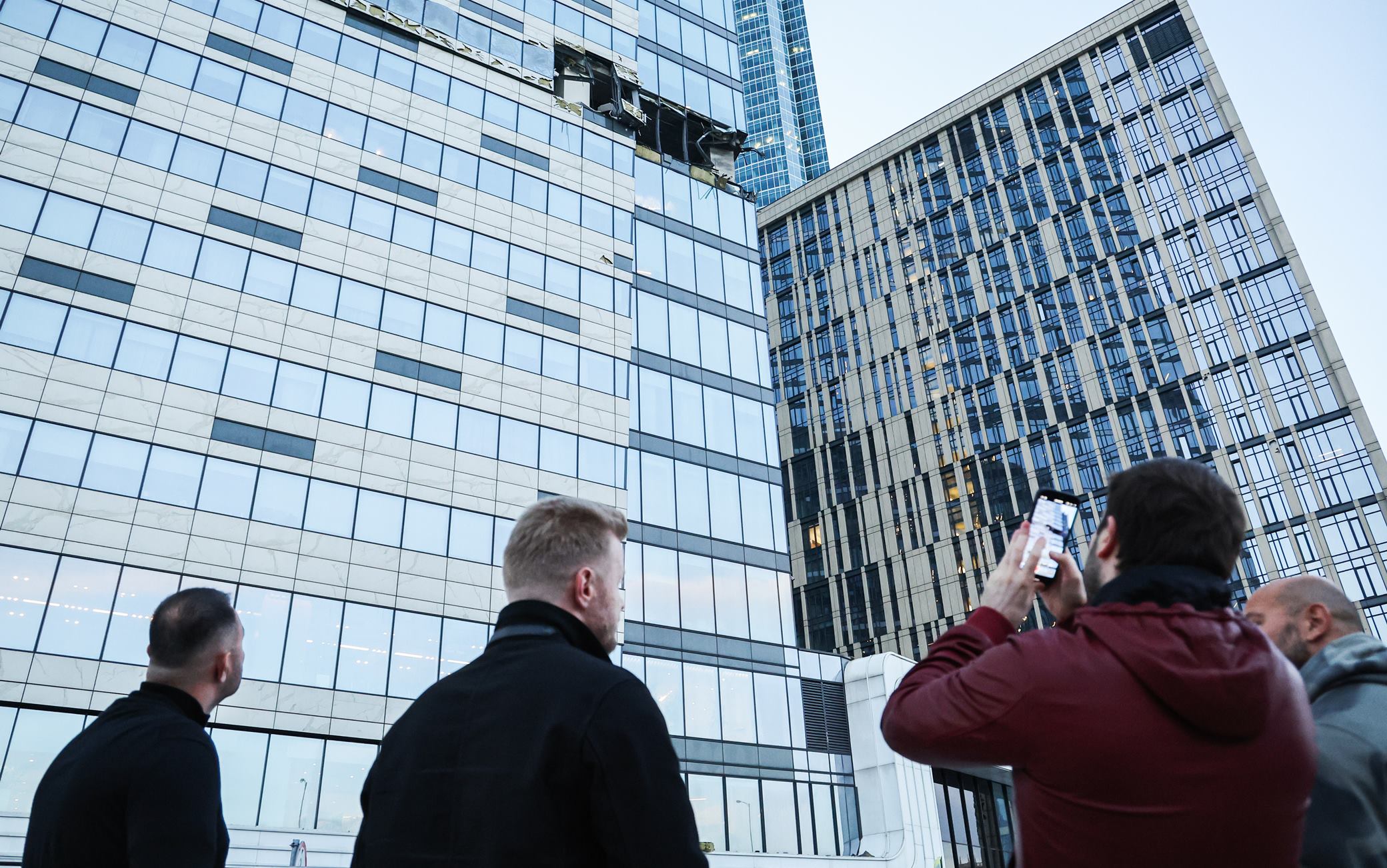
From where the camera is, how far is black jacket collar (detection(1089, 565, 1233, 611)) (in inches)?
95.7

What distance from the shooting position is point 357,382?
29031mm

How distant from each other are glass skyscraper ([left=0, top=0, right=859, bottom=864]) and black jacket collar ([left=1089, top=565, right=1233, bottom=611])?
79.4 feet

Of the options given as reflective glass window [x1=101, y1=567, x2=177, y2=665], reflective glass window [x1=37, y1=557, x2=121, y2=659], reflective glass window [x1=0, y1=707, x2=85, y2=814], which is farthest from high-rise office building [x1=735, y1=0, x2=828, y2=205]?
reflective glass window [x1=0, y1=707, x2=85, y2=814]

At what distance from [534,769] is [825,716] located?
33684 millimetres

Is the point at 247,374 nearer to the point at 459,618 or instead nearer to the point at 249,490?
the point at 249,490

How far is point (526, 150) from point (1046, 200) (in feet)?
174

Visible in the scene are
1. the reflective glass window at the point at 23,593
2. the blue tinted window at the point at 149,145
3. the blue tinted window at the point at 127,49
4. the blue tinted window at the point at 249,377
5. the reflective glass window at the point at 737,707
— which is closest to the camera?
the reflective glass window at the point at 23,593

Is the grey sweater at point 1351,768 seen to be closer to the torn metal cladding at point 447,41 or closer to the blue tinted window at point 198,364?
the blue tinted window at point 198,364

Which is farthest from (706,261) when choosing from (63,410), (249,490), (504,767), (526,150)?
(504,767)

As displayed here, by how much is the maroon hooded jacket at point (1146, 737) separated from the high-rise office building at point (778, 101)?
16711 cm

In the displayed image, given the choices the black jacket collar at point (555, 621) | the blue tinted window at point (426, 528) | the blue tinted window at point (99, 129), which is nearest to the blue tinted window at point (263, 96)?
the blue tinted window at point (99, 129)

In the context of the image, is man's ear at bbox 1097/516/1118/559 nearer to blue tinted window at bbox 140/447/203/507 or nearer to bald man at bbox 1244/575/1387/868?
bald man at bbox 1244/575/1387/868

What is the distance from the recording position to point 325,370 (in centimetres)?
2853

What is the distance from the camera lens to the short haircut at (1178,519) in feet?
8.37
